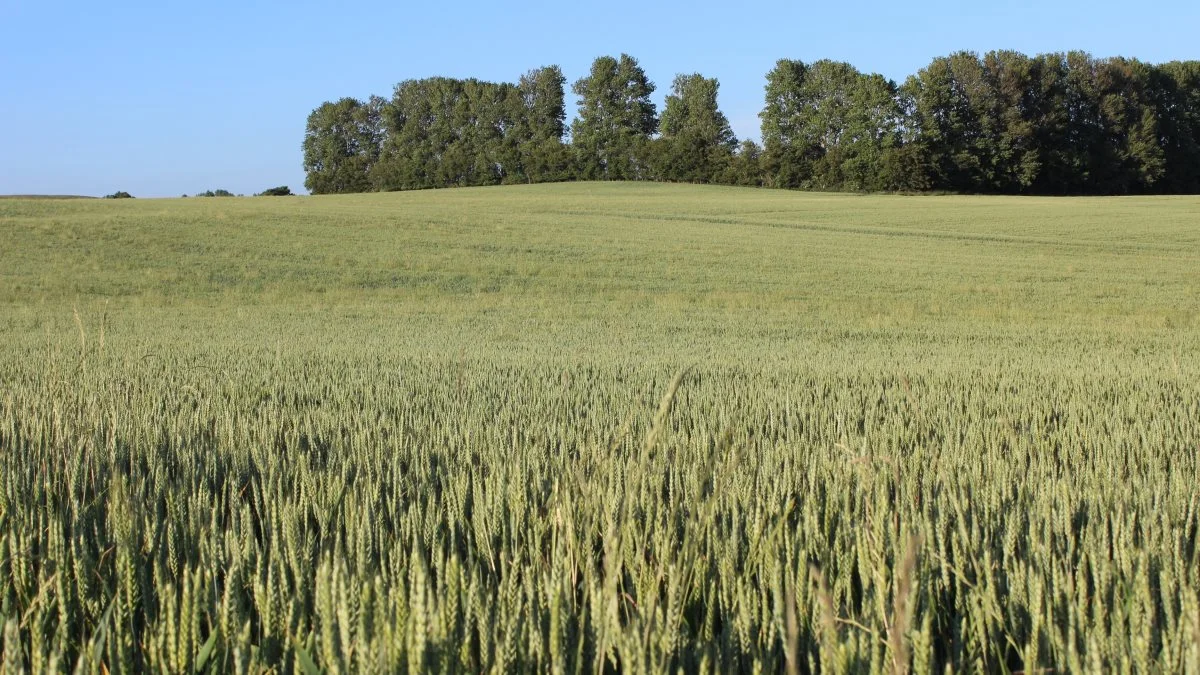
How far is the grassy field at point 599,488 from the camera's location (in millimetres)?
1533

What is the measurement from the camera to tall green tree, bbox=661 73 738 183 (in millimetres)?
55594

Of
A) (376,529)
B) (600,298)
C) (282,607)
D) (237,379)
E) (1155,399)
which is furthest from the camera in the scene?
(600,298)

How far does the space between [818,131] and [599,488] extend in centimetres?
5749

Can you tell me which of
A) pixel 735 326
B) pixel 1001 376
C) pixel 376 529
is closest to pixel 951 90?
pixel 735 326

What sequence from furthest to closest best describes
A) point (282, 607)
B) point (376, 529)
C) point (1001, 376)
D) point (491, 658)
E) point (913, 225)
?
point (913, 225)
point (1001, 376)
point (376, 529)
point (282, 607)
point (491, 658)

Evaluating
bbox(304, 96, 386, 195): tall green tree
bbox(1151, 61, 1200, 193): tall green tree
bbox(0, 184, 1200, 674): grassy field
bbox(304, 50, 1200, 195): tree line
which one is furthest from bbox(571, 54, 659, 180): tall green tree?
bbox(0, 184, 1200, 674): grassy field

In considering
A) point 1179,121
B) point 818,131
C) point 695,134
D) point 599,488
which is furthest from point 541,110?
point 599,488

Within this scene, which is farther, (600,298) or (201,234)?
(201,234)

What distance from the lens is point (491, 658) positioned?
1.54m

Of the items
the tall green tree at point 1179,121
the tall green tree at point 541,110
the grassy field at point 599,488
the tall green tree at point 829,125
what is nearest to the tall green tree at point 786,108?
the tall green tree at point 829,125

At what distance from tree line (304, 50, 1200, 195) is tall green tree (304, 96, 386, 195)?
9 centimetres

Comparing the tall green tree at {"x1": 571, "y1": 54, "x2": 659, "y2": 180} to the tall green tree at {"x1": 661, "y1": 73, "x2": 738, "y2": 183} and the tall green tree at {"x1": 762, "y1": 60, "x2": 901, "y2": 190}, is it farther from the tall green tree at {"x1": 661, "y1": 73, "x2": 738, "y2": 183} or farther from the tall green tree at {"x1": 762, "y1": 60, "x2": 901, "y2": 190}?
the tall green tree at {"x1": 762, "y1": 60, "x2": 901, "y2": 190}

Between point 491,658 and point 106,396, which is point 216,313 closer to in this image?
point 106,396

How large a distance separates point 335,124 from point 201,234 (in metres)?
49.9
